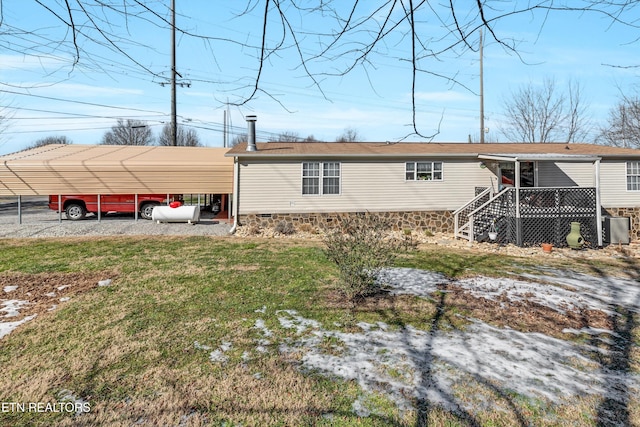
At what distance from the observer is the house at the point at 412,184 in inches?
556

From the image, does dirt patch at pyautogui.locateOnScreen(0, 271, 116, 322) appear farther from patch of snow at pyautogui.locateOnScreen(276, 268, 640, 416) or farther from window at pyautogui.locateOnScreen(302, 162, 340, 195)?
window at pyautogui.locateOnScreen(302, 162, 340, 195)

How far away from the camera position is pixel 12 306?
18.9 feet

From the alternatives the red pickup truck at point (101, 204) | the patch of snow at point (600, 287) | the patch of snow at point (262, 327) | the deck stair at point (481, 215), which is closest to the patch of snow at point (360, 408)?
the patch of snow at point (262, 327)

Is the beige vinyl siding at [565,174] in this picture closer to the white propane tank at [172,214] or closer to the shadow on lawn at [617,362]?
the shadow on lawn at [617,362]

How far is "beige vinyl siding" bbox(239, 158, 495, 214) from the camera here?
47.1ft

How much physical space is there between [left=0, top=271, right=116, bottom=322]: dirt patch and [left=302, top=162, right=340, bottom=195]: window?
8.34m

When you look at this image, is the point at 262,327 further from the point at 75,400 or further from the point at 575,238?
the point at 575,238

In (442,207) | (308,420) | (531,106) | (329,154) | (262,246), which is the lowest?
(308,420)

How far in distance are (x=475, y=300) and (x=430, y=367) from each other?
2.78m

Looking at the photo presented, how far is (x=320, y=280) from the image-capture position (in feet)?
24.4

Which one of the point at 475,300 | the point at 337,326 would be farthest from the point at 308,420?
the point at 475,300

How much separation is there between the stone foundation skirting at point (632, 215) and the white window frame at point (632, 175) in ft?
3.20

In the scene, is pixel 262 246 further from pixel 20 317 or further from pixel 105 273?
pixel 20 317

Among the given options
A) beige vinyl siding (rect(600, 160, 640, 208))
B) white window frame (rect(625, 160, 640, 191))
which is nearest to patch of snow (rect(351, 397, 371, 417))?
beige vinyl siding (rect(600, 160, 640, 208))
